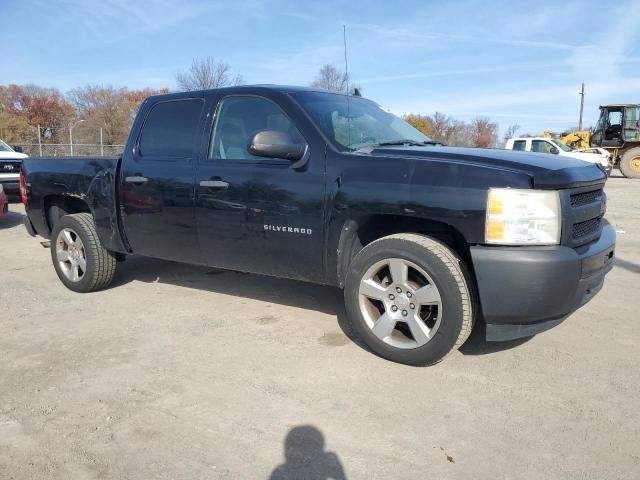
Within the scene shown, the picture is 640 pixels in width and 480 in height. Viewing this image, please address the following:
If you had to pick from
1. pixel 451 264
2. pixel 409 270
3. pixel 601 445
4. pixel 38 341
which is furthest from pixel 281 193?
pixel 601 445

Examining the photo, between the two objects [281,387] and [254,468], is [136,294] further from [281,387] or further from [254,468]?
[254,468]

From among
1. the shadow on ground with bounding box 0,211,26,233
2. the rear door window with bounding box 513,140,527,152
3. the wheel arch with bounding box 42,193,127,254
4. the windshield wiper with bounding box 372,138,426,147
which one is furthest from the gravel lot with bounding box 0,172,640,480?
the rear door window with bounding box 513,140,527,152

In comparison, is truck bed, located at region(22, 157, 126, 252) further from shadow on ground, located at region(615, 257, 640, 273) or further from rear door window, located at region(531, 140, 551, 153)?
rear door window, located at region(531, 140, 551, 153)

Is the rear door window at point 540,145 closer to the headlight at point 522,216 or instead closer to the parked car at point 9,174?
the parked car at point 9,174

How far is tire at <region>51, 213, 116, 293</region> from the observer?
492cm

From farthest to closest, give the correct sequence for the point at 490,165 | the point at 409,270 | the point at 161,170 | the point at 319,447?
the point at 161,170
the point at 409,270
the point at 490,165
the point at 319,447

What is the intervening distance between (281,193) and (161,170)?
1.23 m

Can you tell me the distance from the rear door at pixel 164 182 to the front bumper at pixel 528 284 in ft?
7.52

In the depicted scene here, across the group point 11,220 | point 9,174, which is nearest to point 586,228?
point 11,220

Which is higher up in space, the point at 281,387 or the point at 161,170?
the point at 161,170

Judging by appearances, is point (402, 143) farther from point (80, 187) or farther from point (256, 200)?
point (80, 187)

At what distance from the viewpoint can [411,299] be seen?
330 centimetres

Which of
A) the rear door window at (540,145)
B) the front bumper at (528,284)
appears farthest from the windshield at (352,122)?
the rear door window at (540,145)

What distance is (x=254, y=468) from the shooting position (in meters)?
2.35
